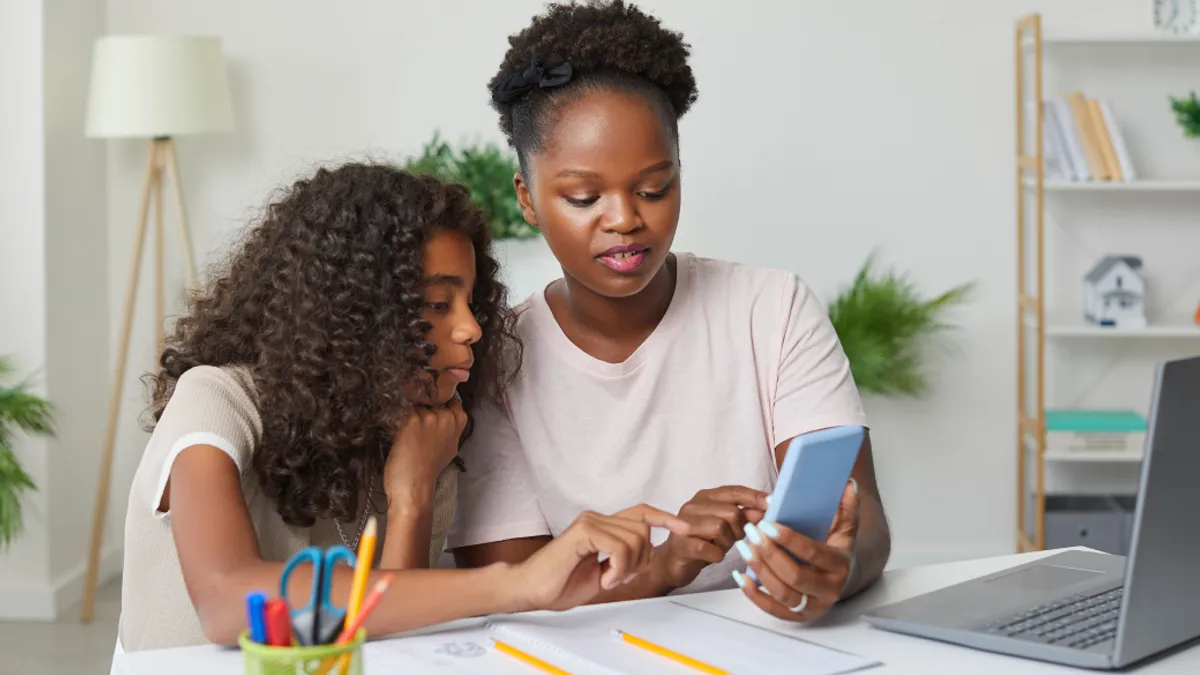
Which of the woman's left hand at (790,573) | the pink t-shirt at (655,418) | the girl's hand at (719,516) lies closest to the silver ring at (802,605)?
the woman's left hand at (790,573)

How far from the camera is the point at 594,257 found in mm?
1636

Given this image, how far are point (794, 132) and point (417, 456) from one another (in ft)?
9.12

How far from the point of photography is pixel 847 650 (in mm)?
1270

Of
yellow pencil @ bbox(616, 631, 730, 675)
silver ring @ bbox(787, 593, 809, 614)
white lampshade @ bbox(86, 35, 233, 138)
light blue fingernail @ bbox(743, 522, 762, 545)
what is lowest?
yellow pencil @ bbox(616, 631, 730, 675)

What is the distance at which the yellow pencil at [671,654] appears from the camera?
46.3 inches

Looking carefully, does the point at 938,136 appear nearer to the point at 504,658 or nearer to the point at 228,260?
the point at 228,260

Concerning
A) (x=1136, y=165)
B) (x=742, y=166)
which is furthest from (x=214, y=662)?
(x=1136, y=165)

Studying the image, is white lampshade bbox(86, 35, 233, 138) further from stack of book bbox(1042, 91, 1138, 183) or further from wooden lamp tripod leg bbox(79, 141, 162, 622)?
stack of book bbox(1042, 91, 1138, 183)

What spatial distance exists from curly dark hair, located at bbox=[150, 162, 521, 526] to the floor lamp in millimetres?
2145

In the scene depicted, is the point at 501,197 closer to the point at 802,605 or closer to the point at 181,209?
the point at 181,209

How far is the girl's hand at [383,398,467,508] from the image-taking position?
61.3 inches

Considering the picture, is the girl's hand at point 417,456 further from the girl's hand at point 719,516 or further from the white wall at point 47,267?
the white wall at point 47,267

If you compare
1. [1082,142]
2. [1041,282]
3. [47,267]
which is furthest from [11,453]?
[1082,142]

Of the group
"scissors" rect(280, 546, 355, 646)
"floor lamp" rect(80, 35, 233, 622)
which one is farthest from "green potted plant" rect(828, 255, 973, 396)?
"scissors" rect(280, 546, 355, 646)
